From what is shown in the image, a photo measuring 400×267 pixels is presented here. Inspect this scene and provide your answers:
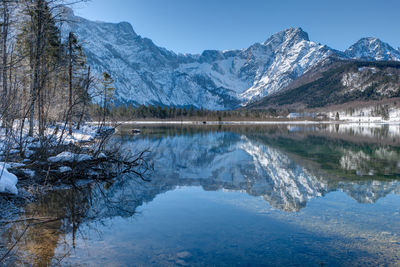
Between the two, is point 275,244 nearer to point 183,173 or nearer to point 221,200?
point 221,200

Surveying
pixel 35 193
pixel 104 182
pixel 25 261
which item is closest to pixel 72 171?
pixel 104 182

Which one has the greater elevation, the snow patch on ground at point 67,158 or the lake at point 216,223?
the snow patch on ground at point 67,158

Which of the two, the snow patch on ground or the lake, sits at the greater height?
the snow patch on ground

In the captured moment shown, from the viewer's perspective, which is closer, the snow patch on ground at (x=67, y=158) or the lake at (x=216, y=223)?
the lake at (x=216, y=223)

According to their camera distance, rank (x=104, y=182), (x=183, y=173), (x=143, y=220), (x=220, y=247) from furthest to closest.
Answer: (x=183, y=173) → (x=104, y=182) → (x=143, y=220) → (x=220, y=247)

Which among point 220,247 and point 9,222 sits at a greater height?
point 9,222

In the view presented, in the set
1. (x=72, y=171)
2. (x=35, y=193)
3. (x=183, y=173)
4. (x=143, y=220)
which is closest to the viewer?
(x=143, y=220)

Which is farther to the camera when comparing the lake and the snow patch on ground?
the snow patch on ground

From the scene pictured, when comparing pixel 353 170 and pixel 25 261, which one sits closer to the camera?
pixel 25 261

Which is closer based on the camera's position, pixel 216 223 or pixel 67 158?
pixel 216 223

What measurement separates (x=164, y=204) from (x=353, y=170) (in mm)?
13821

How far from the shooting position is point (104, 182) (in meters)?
15.4

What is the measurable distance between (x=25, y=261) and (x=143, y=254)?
8.19 feet

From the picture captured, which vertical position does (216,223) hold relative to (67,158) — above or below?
below
